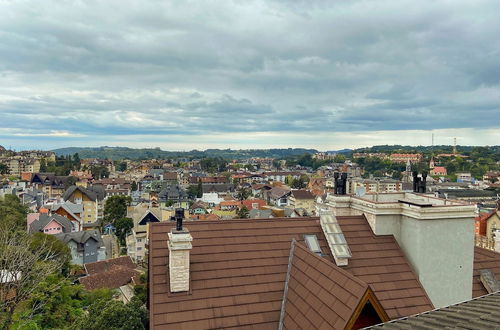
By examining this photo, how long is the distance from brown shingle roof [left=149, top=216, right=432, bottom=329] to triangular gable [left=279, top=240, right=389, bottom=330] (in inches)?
18.3

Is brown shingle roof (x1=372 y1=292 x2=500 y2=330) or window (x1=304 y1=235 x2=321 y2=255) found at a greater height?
brown shingle roof (x1=372 y1=292 x2=500 y2=330)

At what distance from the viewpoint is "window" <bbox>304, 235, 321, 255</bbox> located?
37.3 ft

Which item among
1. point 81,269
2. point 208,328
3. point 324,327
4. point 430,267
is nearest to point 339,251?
point 430,267

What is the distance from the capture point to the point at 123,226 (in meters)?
63.7

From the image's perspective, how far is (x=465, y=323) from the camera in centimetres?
466

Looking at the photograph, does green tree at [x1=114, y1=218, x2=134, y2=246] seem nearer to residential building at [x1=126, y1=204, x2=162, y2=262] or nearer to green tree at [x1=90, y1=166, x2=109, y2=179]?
residential building at [x1=126, y1=204, x2=162, y2=262]

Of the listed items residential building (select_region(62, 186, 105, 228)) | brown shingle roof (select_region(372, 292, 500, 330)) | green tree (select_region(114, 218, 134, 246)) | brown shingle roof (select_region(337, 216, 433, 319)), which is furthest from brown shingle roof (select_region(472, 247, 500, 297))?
residential building (select_region(62, 186, 105, 228))

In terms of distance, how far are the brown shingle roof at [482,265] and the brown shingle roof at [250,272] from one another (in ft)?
9.06

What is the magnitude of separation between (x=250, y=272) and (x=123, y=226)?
58897 mm

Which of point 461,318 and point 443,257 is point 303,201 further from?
point 461,318

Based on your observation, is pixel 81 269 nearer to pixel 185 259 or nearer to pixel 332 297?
pixel 185 259

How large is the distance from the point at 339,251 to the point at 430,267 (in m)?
2.94

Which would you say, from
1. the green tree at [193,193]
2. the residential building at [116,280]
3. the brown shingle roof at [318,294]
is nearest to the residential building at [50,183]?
the green tree at [193,193]

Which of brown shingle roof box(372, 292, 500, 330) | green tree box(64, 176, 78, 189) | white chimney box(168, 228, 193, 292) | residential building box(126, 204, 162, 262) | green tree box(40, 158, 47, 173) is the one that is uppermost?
brown shingle roof box(372, 292, 500, 330)
